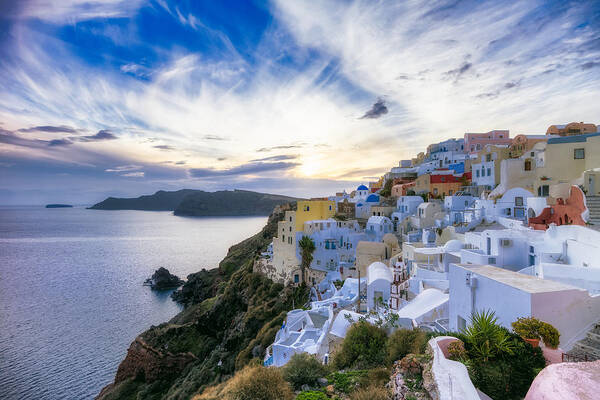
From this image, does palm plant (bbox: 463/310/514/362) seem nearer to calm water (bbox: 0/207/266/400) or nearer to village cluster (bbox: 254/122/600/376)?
village cluster (bbox: 254/122/600/376)

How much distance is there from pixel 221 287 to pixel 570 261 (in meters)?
39.5

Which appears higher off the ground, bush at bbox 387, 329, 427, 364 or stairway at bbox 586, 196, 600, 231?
stairway at bbox 586, 196, 600, 231

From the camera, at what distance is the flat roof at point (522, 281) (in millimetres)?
7293

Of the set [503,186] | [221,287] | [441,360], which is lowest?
[221,287]

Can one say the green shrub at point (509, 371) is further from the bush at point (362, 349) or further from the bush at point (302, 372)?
the bush at point (302, 372)

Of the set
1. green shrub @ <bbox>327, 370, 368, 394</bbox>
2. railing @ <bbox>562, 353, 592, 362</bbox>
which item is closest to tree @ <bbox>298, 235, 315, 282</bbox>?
green shrub @ <bbox>327, 370, 368, 394</bbox>

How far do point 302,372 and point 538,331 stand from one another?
5.74 m

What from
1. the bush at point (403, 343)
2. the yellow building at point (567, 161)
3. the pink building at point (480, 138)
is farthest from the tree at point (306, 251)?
the pink building at point (480, 138)

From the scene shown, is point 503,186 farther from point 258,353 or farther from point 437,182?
point 258,353

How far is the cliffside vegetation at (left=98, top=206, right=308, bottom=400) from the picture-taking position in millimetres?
24750

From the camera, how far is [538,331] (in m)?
6.14

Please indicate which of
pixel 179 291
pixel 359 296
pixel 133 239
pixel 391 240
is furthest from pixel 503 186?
pixel 133 239

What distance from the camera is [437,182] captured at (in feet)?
116

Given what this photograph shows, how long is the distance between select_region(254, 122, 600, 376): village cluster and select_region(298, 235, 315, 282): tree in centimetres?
10
